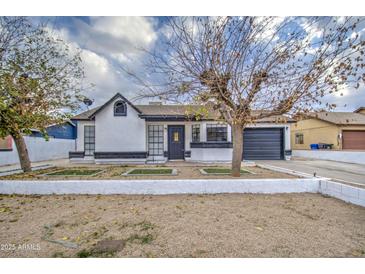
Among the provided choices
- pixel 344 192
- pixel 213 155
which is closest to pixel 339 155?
pixel 213 155

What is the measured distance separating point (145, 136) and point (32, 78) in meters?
6.24

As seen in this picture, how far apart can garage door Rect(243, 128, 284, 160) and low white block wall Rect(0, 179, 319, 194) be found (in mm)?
8033

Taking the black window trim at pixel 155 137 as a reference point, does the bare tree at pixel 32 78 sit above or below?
above

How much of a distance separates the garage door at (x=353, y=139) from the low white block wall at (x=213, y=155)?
544 inches

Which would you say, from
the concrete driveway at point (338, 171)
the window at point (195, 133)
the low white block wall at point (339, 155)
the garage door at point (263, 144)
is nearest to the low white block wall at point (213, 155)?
the window at point (195, 133)

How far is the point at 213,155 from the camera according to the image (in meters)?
11.4

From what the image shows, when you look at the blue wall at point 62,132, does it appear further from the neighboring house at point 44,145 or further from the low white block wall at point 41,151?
the low white block wall at point 41,151

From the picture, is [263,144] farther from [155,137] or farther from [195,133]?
[155,137]

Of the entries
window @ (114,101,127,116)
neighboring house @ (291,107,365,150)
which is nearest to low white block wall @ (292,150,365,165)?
neighboring house @ (291,107,365,150)

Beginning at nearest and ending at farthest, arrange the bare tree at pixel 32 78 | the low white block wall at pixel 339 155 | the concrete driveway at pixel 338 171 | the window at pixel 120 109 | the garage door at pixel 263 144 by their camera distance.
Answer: the bare tree at pixel 32 78 < the concrete driveway at pixel 338 171 < the window at pixel 120 109 < the low white block wall at pixel 339 155 < the garage door at pixel 263 144

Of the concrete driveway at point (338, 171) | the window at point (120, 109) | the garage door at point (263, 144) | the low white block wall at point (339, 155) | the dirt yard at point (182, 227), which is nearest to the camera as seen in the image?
the dirt yard at point (182, 227)

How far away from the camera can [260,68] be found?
5895 millimetres

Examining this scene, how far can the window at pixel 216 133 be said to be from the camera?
11.8 m
